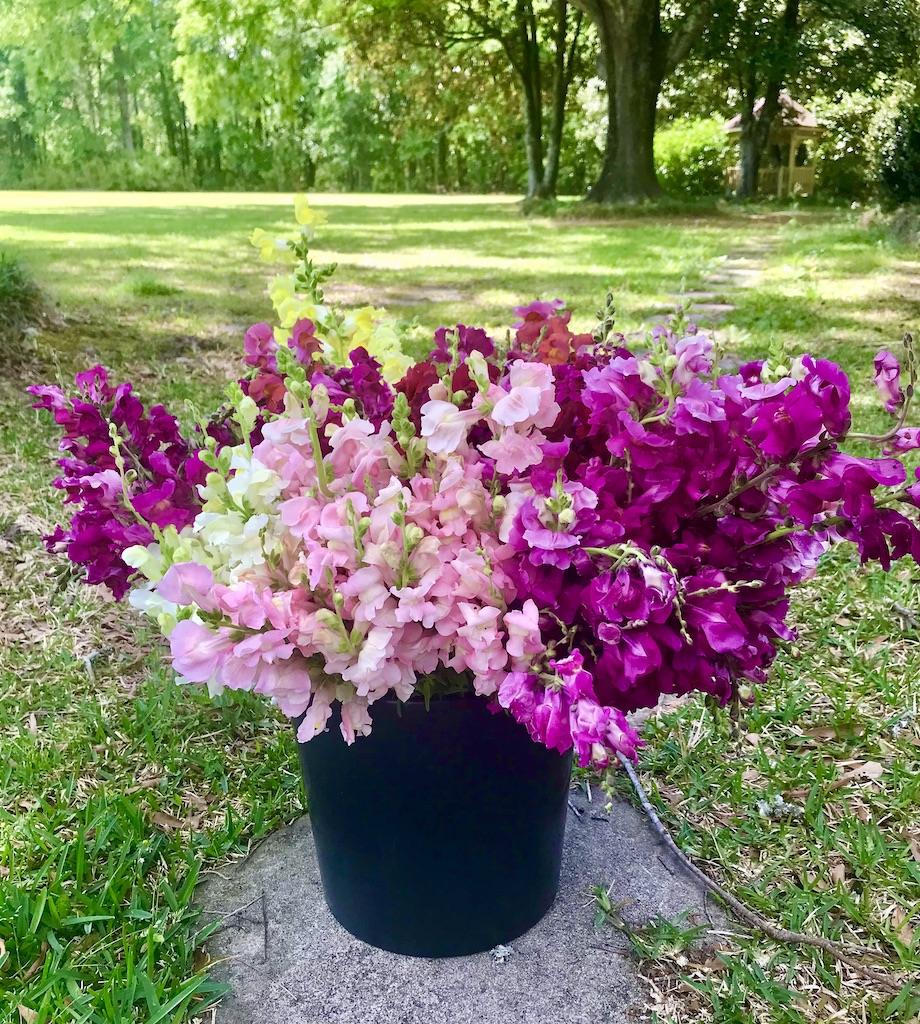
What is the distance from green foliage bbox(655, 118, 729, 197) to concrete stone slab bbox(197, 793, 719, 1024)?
22.9 metres

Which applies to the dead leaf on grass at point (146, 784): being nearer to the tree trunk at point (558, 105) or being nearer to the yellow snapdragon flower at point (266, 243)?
the yellow snapdragon flower at point (266, 243)

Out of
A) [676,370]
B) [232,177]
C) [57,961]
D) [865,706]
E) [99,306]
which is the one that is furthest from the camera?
[232,177]

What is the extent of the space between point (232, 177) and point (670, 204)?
76.7ft

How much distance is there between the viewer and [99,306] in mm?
5703

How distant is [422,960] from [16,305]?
4136mm

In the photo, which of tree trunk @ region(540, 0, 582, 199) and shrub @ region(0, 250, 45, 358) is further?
tree trunk @ region(540, 0, 582, 199)

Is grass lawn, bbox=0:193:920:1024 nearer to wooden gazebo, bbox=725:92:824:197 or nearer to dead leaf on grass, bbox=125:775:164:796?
dead leaf on grass, bbox=125:775:164:796

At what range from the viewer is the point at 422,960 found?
57.4 inches

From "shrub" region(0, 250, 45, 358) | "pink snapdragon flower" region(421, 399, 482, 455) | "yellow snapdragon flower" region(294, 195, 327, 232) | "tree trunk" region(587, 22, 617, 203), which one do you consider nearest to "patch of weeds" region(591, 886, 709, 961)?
"pink snapdragon flower" region(421, 399, 482, 455)

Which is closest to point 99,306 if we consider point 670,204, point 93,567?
point 93,567

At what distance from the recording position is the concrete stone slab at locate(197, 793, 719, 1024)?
4.48 feet

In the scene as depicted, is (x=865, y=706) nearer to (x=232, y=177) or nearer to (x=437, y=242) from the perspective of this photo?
(x=437, y=242)

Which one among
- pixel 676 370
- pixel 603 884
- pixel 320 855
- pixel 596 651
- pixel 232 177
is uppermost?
pixel 232 177

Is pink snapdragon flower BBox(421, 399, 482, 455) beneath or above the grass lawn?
above
